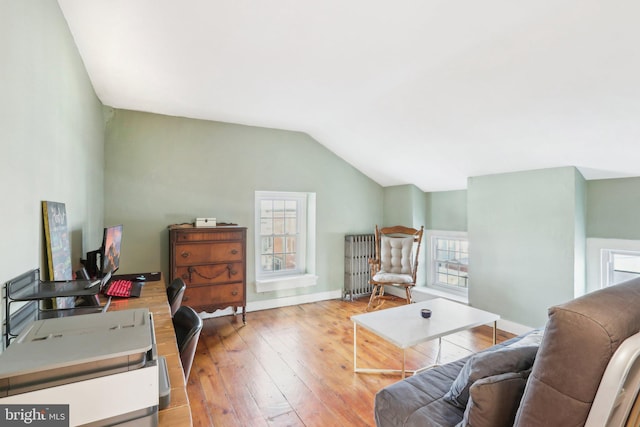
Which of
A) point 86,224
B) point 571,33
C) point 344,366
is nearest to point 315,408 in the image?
point 344,366

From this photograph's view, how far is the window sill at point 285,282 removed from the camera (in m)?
4.21

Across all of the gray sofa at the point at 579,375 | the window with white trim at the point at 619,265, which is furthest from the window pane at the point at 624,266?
the gray sofa at the point at 579,375

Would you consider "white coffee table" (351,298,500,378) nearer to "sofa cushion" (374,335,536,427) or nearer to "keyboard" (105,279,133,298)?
"sofa cushion" (374,335,536,427)

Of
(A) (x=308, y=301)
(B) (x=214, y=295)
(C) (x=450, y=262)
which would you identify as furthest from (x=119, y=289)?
(C) (x=450, y=262)

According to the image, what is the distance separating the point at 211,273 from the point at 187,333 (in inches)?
77.7

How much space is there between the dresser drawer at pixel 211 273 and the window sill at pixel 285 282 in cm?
59

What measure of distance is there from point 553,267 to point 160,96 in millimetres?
4313

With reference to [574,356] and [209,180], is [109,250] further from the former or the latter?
[574,356]

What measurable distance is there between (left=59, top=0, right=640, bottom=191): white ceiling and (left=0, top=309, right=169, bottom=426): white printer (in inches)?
69.7

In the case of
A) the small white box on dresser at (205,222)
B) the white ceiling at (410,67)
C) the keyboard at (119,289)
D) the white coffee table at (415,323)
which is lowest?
the white coffee table at (415,323)

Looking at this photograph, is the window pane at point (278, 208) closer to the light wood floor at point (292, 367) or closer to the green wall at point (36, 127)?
the light wood floor at point (292, 367)

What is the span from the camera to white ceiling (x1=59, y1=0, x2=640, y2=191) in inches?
68.6

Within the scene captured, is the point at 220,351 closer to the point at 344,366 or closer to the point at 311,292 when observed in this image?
the point at 344,366

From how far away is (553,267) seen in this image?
3.13 m
